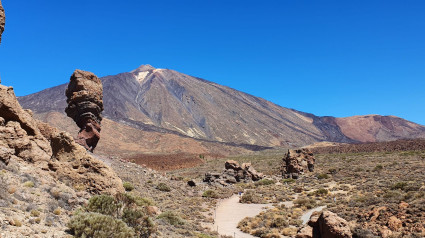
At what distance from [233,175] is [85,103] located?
1980 cm

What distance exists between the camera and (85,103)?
25797mm

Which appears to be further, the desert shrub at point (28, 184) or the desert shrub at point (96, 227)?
the desert shrub at point (28, 184)

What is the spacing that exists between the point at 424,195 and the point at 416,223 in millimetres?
4295

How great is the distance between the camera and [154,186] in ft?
84.1

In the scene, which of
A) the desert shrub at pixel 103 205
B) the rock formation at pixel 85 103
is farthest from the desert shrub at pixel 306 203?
the rock formation at pixel 85 103

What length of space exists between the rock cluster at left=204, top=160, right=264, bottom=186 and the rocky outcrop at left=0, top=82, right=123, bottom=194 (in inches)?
913

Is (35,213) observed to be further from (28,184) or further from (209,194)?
(209,194)

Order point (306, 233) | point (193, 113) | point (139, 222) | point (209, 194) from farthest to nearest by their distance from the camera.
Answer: point (193, 113), point (209, 194), point (306, 233), point (139, 222)

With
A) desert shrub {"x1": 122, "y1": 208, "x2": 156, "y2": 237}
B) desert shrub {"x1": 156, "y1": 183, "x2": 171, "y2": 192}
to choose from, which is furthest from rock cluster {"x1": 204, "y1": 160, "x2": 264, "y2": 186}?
desert shrub {"x1": 122, "y1": 208, "x2": 156, "y2": 237}

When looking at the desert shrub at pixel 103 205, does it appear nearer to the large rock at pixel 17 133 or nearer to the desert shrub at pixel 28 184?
the desert shrub at pixel 28 184

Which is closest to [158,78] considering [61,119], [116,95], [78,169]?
[116,95]

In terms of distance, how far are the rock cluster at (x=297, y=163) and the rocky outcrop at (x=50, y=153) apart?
1140 inches

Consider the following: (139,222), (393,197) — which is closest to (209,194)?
(393,197)

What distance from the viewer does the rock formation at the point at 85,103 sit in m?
25.6
